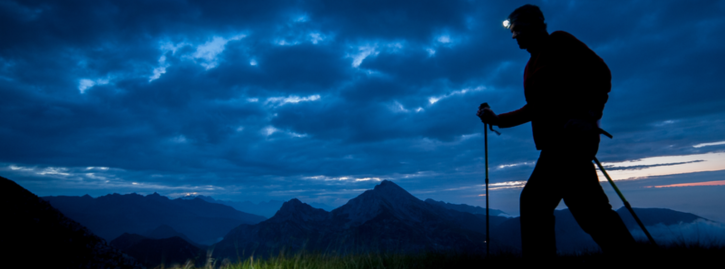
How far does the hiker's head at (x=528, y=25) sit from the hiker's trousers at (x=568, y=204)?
1187 mm

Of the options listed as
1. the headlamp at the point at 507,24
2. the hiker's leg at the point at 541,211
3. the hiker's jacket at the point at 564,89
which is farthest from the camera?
the headlamp at the point at 507,24

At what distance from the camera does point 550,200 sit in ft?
9.05

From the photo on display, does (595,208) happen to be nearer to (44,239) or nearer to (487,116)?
(487,116)

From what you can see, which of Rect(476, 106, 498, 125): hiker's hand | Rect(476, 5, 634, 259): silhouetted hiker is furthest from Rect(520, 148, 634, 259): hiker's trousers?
Rect(476, 106, 498, 125): hiker's hand

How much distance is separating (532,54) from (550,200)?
1.62 metres

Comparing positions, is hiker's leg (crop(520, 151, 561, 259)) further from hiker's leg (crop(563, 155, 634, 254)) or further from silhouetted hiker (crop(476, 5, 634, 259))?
hiker's leg (crop(563, 155, 634, 254))

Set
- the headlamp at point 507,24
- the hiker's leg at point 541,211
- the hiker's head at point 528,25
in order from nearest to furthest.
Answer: the hiker's leg at point 541,211 < the hiker's head at point 528,25 < the headlamp at point 507,24

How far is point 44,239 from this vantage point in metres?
3.46

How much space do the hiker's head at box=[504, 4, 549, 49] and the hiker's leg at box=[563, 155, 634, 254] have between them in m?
1.32

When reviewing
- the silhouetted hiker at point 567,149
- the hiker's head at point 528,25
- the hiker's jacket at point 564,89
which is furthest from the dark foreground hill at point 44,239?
the hiker's head at point 528,25

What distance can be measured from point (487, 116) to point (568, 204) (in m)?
1.23

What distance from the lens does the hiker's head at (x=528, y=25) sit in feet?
10.00

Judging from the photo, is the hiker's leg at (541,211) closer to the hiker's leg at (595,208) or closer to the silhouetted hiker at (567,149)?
the silhouetted hiker at (567,149)

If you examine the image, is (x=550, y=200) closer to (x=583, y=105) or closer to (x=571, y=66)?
(x=583, y=105)
